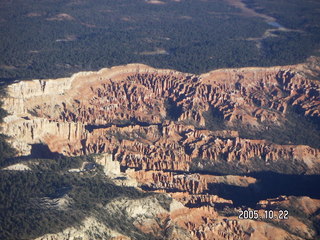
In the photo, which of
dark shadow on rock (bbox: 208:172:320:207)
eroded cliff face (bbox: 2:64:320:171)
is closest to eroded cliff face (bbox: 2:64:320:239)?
eroded cliff face (bbox: 2:64:320:171)

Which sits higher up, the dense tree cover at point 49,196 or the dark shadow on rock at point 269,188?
the dense tree cover at point 49,196

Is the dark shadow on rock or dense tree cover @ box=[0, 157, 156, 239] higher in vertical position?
dense tree cover @ box=[0, 157, 156, 239]

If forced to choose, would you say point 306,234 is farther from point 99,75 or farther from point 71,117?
point 99,75
